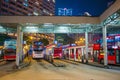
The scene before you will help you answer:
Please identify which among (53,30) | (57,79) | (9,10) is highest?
(9,10)

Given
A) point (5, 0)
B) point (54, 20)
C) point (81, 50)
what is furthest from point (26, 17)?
point (5, 0)

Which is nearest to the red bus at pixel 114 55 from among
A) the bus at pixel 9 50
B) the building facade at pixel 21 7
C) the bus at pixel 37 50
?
the bus at pixel 9 50

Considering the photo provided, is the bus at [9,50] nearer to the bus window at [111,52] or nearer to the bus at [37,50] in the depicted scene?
the bus at [37,50]

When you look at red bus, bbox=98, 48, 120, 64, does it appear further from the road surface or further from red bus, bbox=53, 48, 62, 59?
red bus, bbox=53, 48, 62, 59

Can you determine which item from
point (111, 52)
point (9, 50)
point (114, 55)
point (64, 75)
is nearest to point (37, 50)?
point (9, 50)

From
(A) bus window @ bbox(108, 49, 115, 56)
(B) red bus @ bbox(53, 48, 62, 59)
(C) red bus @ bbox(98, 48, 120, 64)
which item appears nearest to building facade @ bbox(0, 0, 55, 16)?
(B) red bus @ bbox(53, 48, 62, 59)

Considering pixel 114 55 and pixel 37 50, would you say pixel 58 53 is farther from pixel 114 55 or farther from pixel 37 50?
pixel 114 55

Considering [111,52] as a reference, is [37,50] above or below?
above

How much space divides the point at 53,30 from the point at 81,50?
981 cm

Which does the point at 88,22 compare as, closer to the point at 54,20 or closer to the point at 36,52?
the point at 54,20

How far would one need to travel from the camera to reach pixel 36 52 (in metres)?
54.3

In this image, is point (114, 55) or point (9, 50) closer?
point (114, 55)

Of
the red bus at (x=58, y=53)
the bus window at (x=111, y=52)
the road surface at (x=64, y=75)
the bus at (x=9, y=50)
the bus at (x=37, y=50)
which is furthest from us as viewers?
the red bus at (x=58, y=53)

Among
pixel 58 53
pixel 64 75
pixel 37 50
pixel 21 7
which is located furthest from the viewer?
pixel 21 7
